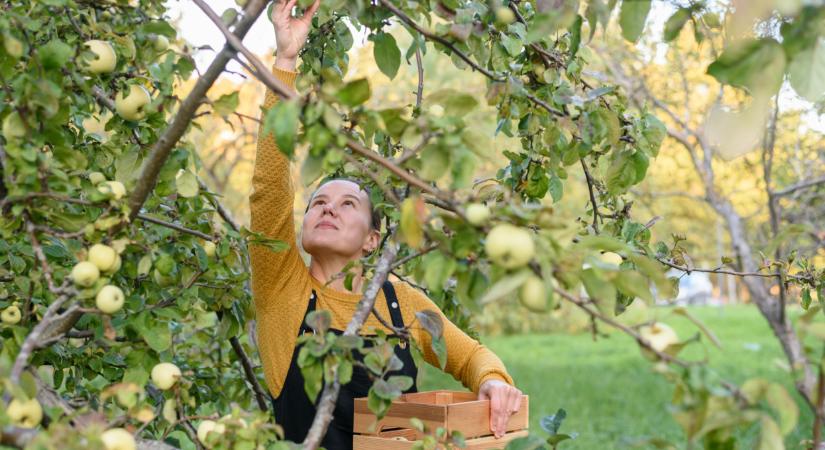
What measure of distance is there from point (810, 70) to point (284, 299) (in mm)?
1669

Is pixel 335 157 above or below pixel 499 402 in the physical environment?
above

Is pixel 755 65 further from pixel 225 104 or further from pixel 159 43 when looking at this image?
pixel 159 43

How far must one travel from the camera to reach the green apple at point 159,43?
187cm

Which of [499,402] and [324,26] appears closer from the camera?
[499,402]

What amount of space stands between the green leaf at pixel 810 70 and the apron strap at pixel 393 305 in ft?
5.12

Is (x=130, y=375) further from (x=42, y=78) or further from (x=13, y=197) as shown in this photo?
(x=42, y=78)

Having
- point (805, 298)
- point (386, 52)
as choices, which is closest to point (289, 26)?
point (386, 52)

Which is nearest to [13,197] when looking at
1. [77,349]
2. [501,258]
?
[501,258]

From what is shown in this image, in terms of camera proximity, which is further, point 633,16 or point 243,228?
point 243,228

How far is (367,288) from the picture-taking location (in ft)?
6.01

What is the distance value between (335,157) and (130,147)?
2.47 ft

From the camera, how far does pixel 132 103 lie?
181 cm

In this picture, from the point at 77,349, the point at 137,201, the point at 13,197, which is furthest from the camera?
the point at 77,349

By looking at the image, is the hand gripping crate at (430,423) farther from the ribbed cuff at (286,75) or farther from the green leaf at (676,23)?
the green leaf at (676,23)
